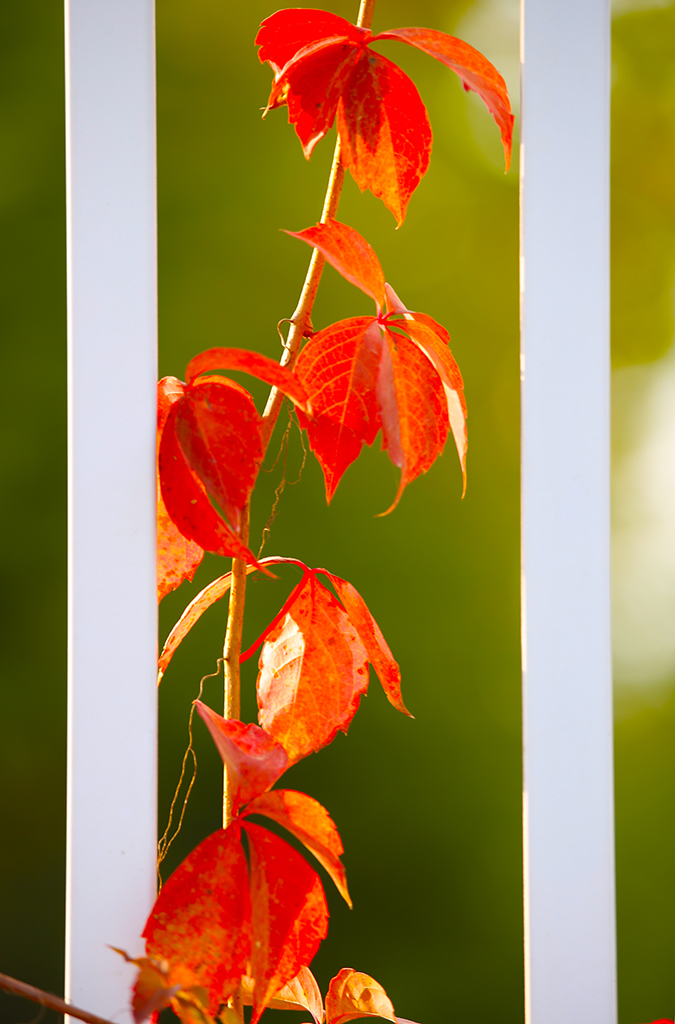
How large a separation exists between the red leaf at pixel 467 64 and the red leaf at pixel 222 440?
0.19 metres

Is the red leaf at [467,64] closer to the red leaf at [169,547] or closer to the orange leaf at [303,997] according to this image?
the red leaf at [169,547]

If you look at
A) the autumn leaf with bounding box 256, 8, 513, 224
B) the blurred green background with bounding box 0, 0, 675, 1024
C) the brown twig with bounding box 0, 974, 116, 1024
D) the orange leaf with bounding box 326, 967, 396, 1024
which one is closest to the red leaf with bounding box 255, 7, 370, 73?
the autumn leaf with bounding box 256, 8, 513, 224

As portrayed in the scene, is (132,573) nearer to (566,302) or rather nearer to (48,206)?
(566,302)

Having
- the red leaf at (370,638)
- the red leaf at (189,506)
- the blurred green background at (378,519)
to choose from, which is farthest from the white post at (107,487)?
the blurred green background at (378,519)

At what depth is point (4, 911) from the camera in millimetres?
702

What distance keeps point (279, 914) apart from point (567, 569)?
23cm

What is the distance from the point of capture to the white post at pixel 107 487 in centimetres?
32

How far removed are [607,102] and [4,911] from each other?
3.07 ft

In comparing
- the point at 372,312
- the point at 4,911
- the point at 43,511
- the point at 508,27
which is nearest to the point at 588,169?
the point at 372,312

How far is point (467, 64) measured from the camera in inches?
12.9

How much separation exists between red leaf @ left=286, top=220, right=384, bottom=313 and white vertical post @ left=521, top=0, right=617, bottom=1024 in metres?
0.09

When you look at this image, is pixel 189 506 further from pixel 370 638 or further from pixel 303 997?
pixel 303 997

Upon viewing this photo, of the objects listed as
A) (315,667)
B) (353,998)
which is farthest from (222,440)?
(353,998)

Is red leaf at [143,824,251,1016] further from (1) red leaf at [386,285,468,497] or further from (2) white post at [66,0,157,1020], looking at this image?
(1) red leaf at [386,285,468,497]
